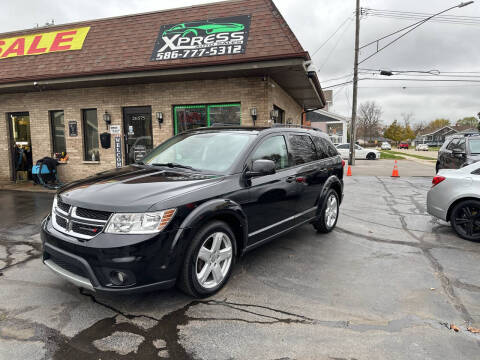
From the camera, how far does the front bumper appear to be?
2.67 meters

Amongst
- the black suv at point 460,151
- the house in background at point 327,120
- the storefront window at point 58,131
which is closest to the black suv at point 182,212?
the black suv at point 460,151

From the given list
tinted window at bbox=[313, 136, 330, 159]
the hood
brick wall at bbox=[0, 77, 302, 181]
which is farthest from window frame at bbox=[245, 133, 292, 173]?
brick wall at bbox=[0, 77, 302, 181]

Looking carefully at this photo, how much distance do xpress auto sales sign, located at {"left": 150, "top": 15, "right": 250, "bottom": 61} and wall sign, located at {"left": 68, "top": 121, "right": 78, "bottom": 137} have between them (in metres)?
3.85

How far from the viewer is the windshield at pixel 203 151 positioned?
3.78 m

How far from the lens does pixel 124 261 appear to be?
2.66m

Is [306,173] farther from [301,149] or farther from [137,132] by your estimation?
[137,132]

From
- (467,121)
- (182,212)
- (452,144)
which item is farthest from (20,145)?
(467,121)

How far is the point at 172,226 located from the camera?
9.32ft

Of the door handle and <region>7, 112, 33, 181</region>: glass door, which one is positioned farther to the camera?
<region>7, 112, 33, 181</region>: glass door

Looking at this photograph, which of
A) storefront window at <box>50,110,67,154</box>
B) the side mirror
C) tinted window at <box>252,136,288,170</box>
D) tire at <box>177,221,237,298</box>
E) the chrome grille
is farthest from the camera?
storefront window at <box>50,110,67,154</box>

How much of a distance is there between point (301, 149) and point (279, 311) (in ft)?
8.30

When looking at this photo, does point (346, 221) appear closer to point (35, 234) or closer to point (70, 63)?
point (35, 234)

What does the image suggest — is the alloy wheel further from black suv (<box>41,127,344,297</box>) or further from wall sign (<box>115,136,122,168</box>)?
wall sign (<box>115,136,122,168</box>)

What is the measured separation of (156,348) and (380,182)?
11.7 metres
